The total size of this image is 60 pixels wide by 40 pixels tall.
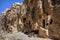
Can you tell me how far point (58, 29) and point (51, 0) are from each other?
371 centimetres

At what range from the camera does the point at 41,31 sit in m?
14.5

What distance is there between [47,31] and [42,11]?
118 inches

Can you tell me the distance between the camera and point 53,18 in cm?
1338

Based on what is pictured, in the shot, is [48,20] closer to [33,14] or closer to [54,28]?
[54,28]

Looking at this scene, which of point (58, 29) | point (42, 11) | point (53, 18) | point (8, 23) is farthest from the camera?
point (8, 23)

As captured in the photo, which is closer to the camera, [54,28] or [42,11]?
[54,28]

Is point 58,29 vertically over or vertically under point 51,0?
under

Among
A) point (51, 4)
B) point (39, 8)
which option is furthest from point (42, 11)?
point (51, 4)

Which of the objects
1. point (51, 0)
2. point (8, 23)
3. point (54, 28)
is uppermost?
point (51, 0)

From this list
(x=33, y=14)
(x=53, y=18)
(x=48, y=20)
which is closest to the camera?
(x=53, y=18)

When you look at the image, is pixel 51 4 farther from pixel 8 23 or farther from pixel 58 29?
pixel 8 23

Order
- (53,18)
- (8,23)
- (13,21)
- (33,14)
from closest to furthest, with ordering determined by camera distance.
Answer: (53,18)
(33,14)
(13,21)
(8,23)

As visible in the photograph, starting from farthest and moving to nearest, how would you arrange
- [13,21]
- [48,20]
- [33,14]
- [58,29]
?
[13,21] < [33,14] < [48,20] < [58,29]

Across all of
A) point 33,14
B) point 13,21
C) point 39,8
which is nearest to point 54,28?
point 39,8
